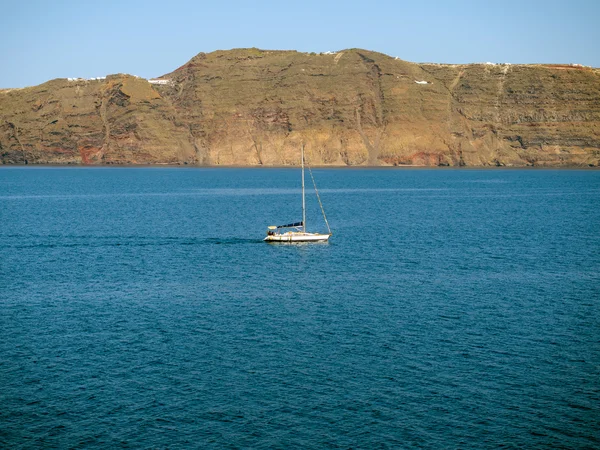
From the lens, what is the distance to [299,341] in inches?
1658

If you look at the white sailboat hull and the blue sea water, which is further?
the white sailboat hull

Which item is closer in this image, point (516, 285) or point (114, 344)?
point (114, 344)

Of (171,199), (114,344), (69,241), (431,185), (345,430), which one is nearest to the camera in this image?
(345,430)

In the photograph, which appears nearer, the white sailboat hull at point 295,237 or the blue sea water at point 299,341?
the blue sea water at point 299,341

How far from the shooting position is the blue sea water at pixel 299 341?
102 ft

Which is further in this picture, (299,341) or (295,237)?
(295,237)

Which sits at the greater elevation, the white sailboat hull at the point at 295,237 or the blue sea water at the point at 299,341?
the white sailboat hull at the point at 295,237

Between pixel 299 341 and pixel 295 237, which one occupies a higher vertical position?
pixel 295 237

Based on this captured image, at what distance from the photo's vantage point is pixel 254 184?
634ft

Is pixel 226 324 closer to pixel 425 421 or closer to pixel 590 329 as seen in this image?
pixel 425 421

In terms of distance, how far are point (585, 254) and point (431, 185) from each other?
122 metres

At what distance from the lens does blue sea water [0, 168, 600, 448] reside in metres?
31.2

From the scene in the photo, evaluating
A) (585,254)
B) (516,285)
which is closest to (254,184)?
(585,254)

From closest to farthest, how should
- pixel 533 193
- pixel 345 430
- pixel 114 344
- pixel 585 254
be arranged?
1. pixel 345 430
2. pixel 114 344
3. pixel 585 254
4. pixel 533 193
